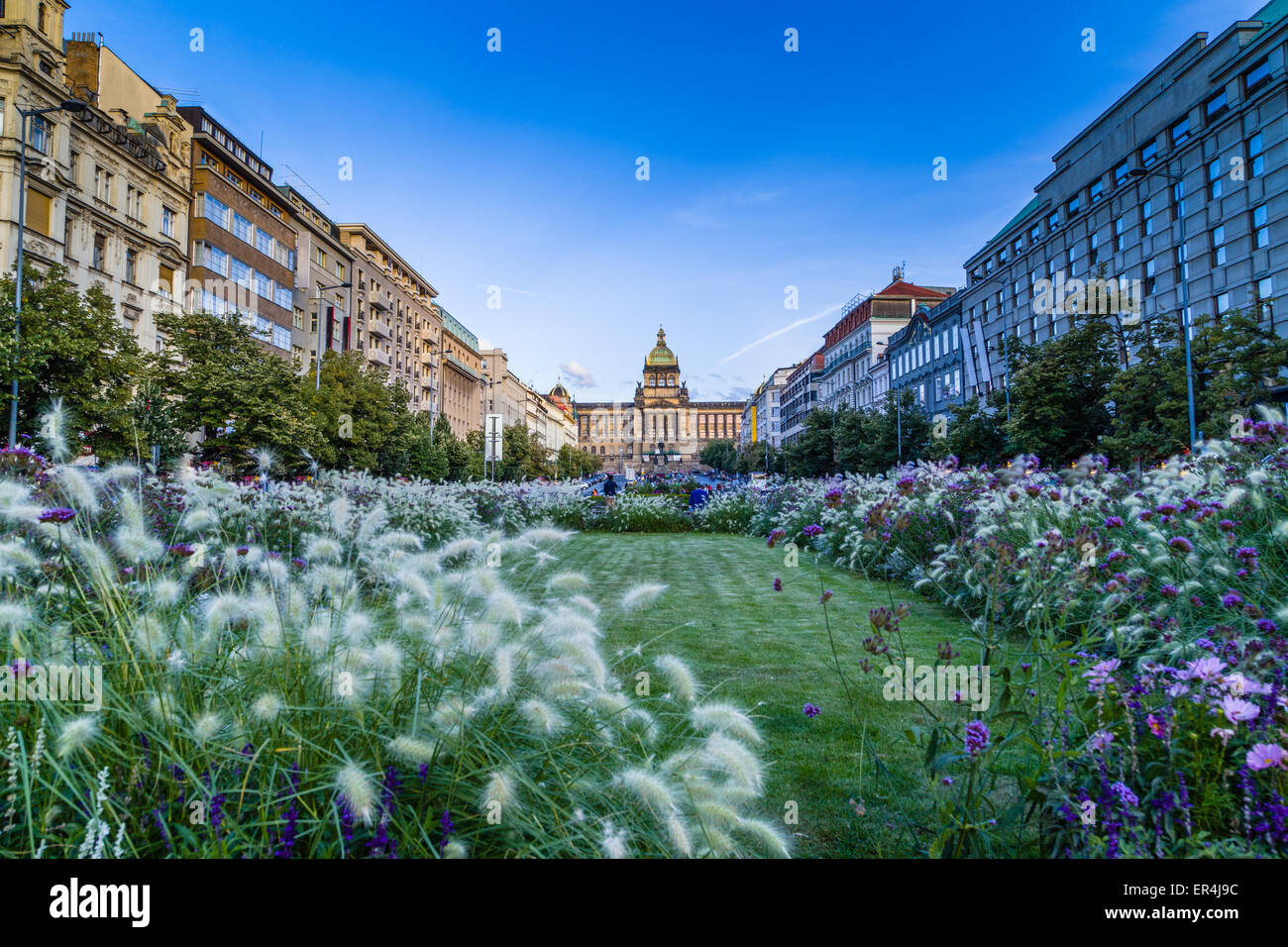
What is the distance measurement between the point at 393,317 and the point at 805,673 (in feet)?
227

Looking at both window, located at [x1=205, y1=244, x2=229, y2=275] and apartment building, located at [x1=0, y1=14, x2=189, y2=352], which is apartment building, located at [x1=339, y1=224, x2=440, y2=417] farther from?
apartment building, located at [x1=0, y1=14, x2=189, y2=352]

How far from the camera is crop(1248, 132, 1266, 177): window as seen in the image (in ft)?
106

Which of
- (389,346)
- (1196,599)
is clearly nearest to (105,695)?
(1196,599)

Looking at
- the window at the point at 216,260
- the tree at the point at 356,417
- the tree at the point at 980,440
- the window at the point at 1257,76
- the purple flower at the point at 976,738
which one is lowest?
the purple flower at the point at 976,738

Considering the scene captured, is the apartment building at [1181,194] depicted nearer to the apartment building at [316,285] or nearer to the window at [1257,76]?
the window at [1257,76]

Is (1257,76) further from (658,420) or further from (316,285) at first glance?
(658,420)

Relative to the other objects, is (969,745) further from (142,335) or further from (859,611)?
(142,335)

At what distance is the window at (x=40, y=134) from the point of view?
1044 inches

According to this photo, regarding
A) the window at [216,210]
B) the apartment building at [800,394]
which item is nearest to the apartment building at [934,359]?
the apartment building at [800,394]

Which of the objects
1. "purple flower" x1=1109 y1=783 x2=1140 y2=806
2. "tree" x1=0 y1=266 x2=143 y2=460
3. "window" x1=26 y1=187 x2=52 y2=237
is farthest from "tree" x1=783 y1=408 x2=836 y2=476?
"purple flower" x1=1109 y1=783 x2=1140 y2=806

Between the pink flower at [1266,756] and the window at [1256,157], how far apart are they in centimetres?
4269

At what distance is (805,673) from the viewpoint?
557cm

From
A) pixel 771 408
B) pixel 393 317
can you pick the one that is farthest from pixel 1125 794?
pixel 771 408
